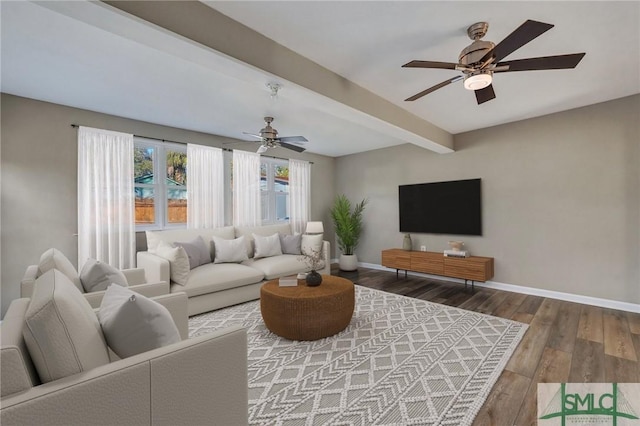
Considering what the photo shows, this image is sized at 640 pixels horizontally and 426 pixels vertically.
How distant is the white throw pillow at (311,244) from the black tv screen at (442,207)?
1.75 metres

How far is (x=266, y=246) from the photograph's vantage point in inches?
176

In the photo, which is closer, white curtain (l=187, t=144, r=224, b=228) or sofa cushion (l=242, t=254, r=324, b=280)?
sofa cushion (l=242, t=254, r=324, b=280)

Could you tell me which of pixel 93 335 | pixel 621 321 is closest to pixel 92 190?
pixel 93 335

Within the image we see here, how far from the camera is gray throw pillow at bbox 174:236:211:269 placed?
3.64 metres

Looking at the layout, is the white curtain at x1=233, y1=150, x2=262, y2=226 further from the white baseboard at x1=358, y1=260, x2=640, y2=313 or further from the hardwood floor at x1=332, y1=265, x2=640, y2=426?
the white baseboard at x1=358, y1=260, x2=640, y2=313

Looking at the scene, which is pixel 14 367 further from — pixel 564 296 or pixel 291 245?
pixel 564 296

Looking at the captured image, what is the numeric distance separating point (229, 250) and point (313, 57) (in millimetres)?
2763

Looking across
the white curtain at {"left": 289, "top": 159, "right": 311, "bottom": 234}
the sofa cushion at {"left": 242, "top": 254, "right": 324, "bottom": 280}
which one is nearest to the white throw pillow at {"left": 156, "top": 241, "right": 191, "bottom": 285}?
the sofa cushion at {"left": 242, "top": 254, "right": 324, "bottom": 280}

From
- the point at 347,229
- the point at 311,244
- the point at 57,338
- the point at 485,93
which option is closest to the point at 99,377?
the point at 57,338

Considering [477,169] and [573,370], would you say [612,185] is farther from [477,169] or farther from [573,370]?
[573,370]

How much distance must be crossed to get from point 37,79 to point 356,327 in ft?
13.1

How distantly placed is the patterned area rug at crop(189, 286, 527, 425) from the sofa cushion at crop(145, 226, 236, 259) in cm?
120

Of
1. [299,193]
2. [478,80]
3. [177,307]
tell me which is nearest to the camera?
[177,307]

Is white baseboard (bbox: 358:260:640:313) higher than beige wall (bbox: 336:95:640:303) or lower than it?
lower
